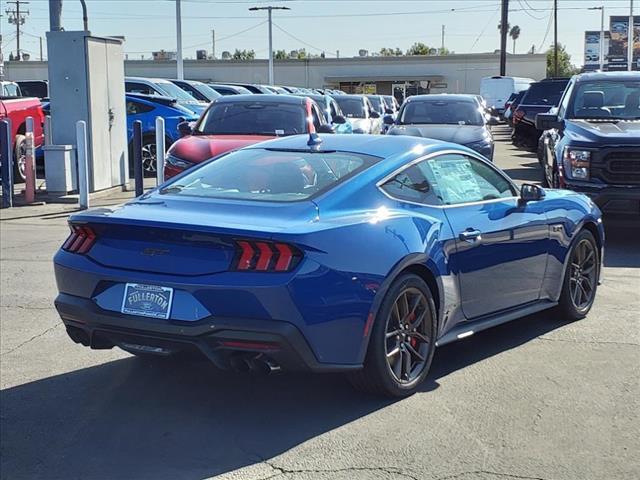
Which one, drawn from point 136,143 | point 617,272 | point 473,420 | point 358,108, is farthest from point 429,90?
point 473,420

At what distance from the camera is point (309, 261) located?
436cm

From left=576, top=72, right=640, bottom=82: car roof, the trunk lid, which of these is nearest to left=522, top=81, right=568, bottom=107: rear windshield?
left=576, top=72, right=640, bottom=82: car roof

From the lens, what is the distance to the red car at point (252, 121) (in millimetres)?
11836

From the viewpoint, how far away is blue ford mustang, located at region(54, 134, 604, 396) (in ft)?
14.2

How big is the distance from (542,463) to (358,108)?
21.9 m

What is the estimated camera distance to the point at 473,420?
4.72 metres

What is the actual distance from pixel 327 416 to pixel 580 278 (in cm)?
301

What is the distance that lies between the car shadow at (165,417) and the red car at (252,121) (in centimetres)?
638

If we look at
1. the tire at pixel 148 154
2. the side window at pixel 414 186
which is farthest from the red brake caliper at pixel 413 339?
the tire at pixel 148 154

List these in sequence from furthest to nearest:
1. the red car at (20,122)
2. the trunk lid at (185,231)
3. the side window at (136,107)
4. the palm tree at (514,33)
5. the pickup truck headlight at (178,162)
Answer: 1. the palm tree at (514,33)
2. the side window at (136,107)
3. the red car at (20,122)
4. the pickup truck headlight at (178,162)
5. the trunk lid at (185,231)

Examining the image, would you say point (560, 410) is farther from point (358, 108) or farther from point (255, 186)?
point (358, 108)

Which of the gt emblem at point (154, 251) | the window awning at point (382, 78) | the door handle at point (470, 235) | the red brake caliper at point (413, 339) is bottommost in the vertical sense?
the red brake caliper at point (413, 339)

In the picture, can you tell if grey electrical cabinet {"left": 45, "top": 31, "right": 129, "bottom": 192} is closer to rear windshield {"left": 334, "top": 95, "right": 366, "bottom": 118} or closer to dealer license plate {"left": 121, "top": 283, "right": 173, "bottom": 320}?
dealer license plate {"left": 121, "top": 283, "right": 173, "bottom": 320}

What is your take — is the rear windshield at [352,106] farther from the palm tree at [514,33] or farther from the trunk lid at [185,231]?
the palm tree at [514,33]
